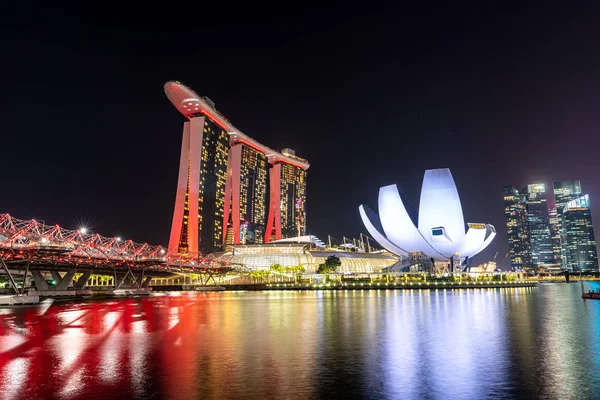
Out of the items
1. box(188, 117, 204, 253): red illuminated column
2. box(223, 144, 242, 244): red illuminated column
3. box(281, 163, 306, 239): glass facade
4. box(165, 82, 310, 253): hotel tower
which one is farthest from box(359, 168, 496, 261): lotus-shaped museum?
box(281, 163, 306, 239): glass facade

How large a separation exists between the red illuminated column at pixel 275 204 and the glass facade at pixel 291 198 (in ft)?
20.1

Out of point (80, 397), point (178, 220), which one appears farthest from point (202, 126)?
point (80, 397)

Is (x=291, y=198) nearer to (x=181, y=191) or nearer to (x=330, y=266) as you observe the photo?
(x=181, y=191)

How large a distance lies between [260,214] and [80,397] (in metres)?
150

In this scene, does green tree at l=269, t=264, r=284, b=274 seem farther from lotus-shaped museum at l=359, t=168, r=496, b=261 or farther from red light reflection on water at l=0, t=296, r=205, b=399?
red light reflection on water at l=0, t=296, r=205, b=399

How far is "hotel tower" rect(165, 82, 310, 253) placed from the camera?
101 meters

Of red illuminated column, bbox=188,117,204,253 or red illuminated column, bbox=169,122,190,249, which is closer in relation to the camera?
red illuminated column, bbox=169,122,190,249

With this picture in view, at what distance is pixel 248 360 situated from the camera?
36.9 ft

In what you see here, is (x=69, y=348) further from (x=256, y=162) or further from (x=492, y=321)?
(x=256, y=162)

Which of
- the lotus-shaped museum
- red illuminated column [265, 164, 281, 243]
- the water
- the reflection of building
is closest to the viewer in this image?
the water

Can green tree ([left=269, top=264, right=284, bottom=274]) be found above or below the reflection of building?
below

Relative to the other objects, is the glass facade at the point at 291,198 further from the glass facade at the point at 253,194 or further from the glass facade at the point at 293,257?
the glass facade at the point at 293,257

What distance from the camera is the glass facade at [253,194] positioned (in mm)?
144250

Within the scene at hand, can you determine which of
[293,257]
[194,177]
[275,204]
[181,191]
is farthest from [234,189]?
[293,257]
